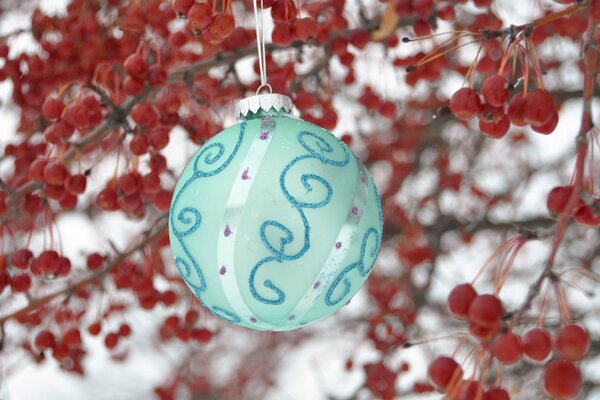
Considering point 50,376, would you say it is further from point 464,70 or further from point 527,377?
point 464,70

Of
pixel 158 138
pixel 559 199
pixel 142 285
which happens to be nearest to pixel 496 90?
pixel 559 199

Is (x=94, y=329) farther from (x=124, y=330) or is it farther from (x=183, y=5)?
(x=183, y=5)

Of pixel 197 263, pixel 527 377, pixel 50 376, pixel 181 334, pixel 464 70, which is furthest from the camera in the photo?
pixel 50 376

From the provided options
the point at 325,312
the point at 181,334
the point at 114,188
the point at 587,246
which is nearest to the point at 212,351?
the point at 587,246

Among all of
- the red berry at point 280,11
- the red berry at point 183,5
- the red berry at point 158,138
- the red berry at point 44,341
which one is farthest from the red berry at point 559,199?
the red berry at point 44,341

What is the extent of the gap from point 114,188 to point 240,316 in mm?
578

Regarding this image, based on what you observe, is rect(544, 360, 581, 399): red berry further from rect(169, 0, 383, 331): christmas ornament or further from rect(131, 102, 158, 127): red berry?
rect(131, 102, 158, 127): red berry

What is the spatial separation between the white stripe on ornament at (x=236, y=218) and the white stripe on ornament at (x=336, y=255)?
0.08 m

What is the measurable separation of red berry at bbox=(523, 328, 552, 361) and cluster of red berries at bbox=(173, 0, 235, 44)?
71 centimetres

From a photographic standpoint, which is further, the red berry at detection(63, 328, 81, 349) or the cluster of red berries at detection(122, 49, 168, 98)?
the red berry at detection(63, 328, 81, 349)

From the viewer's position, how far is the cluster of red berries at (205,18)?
1233mm

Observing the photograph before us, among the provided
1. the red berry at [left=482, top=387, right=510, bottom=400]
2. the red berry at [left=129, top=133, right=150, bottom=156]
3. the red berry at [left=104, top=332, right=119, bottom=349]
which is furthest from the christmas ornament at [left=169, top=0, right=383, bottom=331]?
the red berry at [left=104, top=332, right=119, bottom=349]

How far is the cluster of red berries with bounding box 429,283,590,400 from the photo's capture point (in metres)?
0.83

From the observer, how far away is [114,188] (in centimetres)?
155
